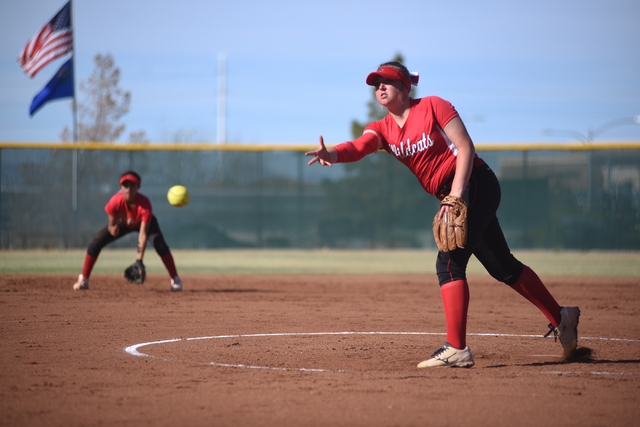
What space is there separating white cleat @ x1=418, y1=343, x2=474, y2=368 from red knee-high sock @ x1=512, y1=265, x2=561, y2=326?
2.43 ft

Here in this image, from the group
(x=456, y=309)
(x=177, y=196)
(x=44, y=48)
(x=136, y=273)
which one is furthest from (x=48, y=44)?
(x=456, y=309)

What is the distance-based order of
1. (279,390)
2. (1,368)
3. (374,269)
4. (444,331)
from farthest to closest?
1. (374,269)
2. (444,331)
3. (1,368)
4. (279,390)

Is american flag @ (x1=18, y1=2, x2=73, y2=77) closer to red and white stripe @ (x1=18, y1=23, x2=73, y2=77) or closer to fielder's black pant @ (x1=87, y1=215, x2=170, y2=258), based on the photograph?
red and white stripe @ (x1=18, y1=23, x2=73, y2=77)

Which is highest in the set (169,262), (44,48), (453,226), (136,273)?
(44,48)

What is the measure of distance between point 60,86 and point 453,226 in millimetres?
18150

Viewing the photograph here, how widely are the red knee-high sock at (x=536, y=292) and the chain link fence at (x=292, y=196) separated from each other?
47.2 feet

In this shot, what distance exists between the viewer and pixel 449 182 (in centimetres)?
478

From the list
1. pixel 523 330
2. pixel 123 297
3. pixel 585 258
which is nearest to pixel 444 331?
pixel 523 330

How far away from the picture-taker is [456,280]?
4625mm

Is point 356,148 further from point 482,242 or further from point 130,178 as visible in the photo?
point 130,178

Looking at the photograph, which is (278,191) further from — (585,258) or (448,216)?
(448,216)

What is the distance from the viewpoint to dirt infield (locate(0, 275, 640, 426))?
338 cm

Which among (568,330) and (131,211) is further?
(131,211)

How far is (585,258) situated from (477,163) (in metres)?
14.4
